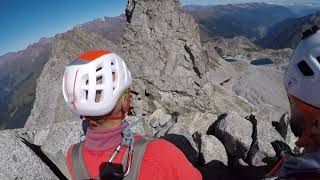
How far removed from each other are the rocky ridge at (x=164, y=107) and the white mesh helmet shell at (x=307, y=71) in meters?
5.77

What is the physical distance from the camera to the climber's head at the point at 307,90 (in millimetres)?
2920

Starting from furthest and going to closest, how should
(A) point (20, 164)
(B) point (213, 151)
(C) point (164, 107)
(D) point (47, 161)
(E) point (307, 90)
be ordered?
(C) point (164, 107) < (B) point (213, 151) < (D) point (47, 161) < (A) point (20, 164) < (E) point (307, 90)

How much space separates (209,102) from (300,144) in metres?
34.6

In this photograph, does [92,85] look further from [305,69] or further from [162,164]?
[305,69]

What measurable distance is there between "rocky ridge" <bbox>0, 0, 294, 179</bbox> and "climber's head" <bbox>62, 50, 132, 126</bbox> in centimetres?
485

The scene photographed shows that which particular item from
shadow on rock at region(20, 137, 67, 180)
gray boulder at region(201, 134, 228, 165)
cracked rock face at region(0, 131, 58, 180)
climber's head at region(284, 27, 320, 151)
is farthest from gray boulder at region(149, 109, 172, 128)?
climber's head at region(284, 27, 320, 151)

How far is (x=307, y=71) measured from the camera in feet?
9.84

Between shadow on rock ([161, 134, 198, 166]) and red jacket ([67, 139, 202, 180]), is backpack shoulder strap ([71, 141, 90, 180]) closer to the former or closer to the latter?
red jacket ([67, 139, 202, 180])

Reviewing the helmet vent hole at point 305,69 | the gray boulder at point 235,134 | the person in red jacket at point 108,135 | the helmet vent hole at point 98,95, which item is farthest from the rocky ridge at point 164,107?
the helmet vent hole at point 305,69

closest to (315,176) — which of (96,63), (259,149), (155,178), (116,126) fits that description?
(155,178)

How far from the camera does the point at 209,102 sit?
37500 mm

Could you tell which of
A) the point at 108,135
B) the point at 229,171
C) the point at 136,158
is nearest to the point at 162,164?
the point at 136,158

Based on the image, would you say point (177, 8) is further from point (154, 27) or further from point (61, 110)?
point (61, 110)

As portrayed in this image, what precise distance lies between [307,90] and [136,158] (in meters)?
1.64
